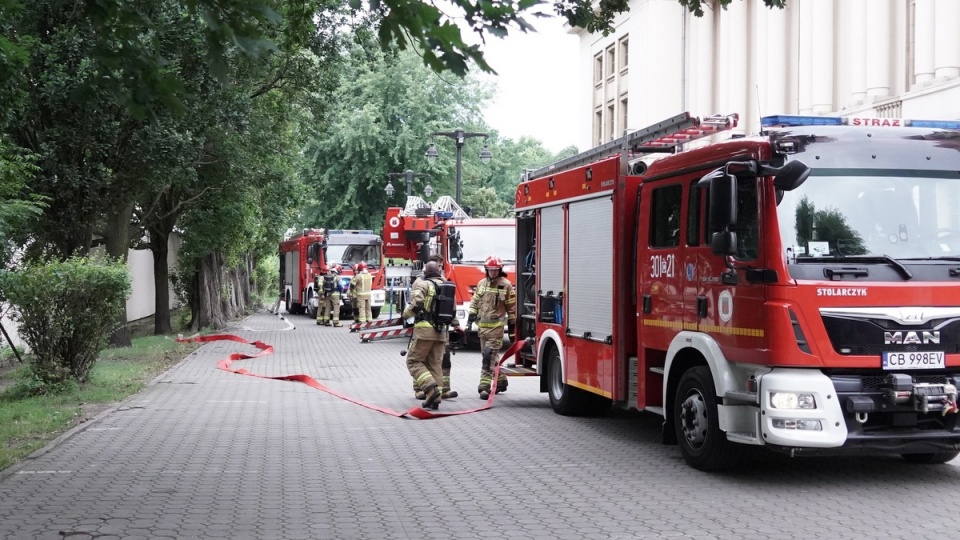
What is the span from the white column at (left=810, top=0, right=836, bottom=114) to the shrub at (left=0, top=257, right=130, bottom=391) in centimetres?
2098

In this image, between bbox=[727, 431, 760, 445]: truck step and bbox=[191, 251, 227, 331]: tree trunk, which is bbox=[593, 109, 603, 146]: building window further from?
bbox=[727, 431, 760, 445]: truck step

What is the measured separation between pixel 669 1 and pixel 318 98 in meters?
18.8

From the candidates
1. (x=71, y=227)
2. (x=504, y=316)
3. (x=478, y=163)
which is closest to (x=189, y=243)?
(x=71, y=227)

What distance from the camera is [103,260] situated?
16078 mm

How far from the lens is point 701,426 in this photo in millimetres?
8531

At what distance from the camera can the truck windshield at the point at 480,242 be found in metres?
22.3

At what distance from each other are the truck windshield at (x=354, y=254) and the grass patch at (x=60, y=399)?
1801 centimetres

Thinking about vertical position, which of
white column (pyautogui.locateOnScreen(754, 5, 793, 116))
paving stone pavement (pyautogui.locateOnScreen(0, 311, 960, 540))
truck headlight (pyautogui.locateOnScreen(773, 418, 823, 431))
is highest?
white column (pyautogui.locateOnScreen(754, 5, 793, 116))

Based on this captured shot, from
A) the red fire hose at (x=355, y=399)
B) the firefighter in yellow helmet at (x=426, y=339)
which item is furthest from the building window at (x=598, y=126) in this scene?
the firefighter in yellow helmet at (x=426, y=339)

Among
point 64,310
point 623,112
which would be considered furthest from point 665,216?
point 623,112

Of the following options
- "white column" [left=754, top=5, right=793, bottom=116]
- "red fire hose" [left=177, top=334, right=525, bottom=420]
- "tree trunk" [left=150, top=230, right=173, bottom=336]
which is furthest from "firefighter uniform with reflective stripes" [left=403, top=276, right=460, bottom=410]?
"white column" [left=754, top=5, right=793, bottom=116]

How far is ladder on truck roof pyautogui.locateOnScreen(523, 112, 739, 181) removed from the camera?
30.6 feet

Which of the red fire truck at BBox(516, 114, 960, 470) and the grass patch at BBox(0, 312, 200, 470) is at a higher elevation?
the red fire truck at BBox(516, 114, 960, 470)

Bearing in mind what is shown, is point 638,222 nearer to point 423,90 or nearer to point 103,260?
point 103,260
